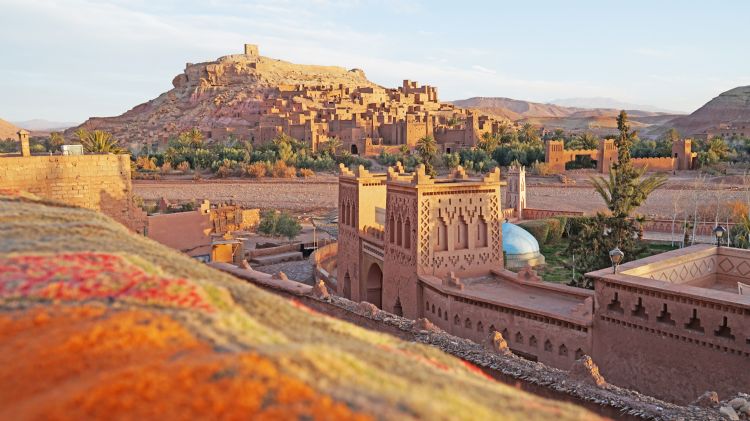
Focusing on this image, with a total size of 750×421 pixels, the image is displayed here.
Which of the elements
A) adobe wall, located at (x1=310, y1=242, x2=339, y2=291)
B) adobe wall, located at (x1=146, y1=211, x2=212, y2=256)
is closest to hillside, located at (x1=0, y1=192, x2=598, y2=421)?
adobe wall, located at (x1=310, y1=242, x2=339, y2=291)

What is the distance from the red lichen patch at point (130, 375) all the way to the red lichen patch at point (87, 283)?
0.53ft

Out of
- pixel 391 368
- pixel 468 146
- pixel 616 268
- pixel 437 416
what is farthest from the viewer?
pixel 468 146

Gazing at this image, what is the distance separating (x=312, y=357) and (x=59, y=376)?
2.53 ft

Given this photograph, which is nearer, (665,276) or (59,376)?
(59,376)

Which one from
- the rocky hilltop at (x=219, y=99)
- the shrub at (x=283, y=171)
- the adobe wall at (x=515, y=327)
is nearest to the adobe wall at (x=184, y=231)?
the adobe wall at (x=515, y=327)

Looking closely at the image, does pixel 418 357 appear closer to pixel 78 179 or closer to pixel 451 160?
pixel 78 179

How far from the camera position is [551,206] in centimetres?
3619

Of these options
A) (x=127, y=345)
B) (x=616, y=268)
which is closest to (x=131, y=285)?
(x=127, y=345)

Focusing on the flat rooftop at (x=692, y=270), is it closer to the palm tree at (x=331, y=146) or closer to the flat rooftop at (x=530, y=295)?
the flat rooftop at (x=530, y=295)

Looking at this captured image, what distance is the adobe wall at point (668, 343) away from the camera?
8.24 m

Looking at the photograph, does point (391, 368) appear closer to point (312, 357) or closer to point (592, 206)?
point (312, 357)

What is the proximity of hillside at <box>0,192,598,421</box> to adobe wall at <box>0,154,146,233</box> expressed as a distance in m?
10.3

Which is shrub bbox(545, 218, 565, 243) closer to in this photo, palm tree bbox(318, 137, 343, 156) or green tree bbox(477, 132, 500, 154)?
green tree bbox(477, 132, 500, 154)

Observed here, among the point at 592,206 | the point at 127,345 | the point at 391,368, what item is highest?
the point at 127,345
